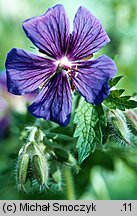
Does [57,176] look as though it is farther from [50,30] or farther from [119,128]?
[50,30]

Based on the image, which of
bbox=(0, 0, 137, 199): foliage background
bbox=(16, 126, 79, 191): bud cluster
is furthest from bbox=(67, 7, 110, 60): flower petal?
bbox=(16, 126, 79, 191): bud cluster

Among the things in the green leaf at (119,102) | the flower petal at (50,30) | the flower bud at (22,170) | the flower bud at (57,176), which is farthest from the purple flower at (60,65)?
the flower bud at (57,176)

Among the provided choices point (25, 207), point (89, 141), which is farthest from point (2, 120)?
point (89, 141)

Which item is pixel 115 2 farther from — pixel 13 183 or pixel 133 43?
pixel 13 183

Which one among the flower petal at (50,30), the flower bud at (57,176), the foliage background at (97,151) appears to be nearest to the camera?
the flower petal at (50,30)

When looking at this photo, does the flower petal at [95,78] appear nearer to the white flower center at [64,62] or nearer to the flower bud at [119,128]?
the white flower center at [64,62]

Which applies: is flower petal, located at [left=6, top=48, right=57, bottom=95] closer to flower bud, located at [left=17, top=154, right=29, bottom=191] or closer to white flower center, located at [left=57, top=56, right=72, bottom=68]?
white flower center, located at [left=57, top=56, right=72, bottom=68]

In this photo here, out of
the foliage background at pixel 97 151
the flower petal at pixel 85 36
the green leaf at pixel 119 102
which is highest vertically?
the flower petal at pixel 85 36
